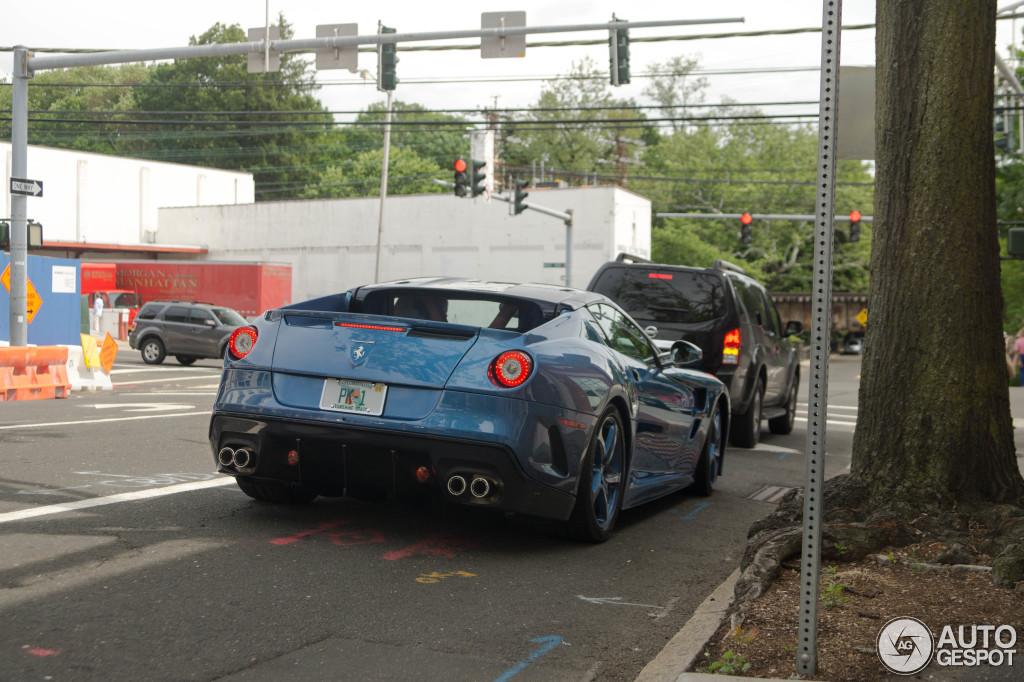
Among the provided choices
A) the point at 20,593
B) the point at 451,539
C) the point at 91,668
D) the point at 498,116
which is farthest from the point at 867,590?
the point at 498,116

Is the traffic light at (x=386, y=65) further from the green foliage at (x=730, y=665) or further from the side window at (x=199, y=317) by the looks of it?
the green foliage at (x=730, y=665)

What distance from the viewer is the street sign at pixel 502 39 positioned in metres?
20.0

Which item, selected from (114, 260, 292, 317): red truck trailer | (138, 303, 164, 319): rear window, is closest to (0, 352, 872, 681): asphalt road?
(138, 303, 164, 319): rear window

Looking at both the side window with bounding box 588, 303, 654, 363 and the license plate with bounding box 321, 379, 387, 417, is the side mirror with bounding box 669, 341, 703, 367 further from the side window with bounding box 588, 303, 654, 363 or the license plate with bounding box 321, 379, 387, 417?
the license plate with bounding box 321, 379, 387, 417

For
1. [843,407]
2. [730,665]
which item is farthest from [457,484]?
[843,407]

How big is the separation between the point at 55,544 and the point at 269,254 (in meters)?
54.6

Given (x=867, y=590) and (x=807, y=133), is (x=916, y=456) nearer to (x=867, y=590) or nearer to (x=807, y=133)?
(x=867, y=590)

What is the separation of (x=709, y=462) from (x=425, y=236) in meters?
47.0

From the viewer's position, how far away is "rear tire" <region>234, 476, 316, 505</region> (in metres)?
7.51

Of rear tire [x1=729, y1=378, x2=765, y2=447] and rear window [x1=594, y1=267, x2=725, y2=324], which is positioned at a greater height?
rear window [x1=594, y1=267, x2=725, y2=324]

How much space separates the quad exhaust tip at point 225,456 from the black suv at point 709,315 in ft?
22.4

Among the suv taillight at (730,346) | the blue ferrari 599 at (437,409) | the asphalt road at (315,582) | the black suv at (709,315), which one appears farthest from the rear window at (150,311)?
the blue ferrari 599 at (437,409)

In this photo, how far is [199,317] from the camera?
33312mm

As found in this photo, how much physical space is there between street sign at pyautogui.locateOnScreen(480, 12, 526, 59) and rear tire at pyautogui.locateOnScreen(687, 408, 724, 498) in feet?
37.3
